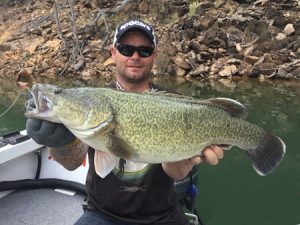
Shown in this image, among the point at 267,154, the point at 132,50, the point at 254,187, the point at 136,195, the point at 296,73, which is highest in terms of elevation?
the point at 132,50

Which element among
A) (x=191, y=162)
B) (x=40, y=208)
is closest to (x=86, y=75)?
(x=40, y=208)

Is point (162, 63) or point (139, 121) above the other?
point (139, 121)

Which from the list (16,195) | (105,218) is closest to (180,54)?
(16,195)

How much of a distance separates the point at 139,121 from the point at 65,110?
42cm

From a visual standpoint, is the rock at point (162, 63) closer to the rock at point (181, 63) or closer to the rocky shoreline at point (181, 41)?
the rocky shoreline at point (181, 41)

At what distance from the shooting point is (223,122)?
2.80 m

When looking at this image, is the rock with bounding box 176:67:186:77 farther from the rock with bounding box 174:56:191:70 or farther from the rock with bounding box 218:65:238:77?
the rock with bounding box 218:65:238:77

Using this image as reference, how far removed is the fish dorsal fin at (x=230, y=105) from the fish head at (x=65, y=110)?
69 centimetres

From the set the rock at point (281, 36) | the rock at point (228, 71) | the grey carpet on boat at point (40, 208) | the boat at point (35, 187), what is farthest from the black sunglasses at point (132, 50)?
the rock at point (281, 36)

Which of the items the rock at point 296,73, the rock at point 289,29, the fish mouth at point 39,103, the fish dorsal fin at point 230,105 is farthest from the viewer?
the rock at point 289,29

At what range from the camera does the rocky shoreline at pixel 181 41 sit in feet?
60.8

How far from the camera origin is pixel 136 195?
342 centimetres

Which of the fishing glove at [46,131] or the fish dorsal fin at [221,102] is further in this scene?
the fish dorsal fin at [221,102]

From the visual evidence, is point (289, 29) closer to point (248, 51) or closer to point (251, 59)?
point (248, 51)
